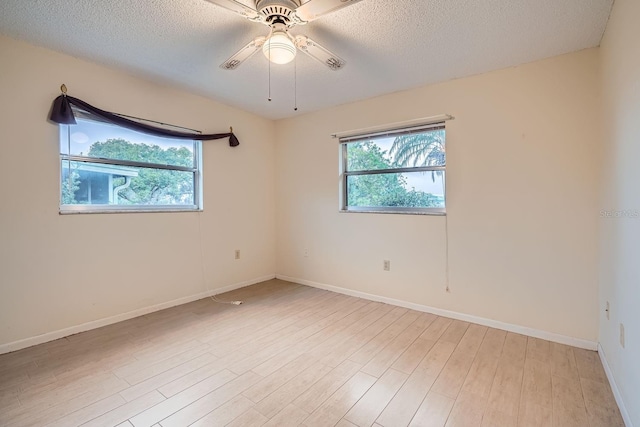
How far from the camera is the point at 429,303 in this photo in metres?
3.05

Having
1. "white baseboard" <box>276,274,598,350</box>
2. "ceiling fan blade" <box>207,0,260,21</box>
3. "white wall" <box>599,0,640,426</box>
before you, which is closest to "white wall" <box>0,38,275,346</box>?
"white baseboard" <box>276,274,598,350</box>

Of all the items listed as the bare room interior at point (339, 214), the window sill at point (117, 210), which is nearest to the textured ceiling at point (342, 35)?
the bare room interior at point (339, 214)

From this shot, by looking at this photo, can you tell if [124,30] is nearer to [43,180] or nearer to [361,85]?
[43,180]

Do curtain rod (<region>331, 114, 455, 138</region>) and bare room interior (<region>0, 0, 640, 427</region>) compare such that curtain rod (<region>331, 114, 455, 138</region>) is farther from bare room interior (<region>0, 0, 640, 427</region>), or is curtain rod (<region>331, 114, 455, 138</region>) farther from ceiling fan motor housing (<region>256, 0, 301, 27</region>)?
ceiling fan motor housing (<region>256, 0, 301, 27</region>)

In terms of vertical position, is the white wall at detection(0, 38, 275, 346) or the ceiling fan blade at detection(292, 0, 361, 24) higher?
the ceiling fan blade at detection(292, 0, 361, 24)

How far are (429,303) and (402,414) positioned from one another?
1644 mm

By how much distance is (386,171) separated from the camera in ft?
11.1

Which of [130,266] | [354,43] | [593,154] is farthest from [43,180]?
[593,154]

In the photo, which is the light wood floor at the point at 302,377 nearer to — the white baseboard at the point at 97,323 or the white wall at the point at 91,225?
the white baseboard at the point at 97,323

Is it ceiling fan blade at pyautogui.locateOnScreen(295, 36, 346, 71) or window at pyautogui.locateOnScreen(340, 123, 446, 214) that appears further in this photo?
window at pyautogui.locateOnScreen(340, 123, 446, 214)

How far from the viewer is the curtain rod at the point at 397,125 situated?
2.91 m

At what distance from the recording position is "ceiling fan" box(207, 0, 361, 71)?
1.60m

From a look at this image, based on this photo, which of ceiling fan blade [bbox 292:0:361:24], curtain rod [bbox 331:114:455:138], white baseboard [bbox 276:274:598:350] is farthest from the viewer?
curtain rod [bbox 331:114:455:138]

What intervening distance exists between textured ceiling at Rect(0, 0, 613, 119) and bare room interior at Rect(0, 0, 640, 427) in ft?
0.07
